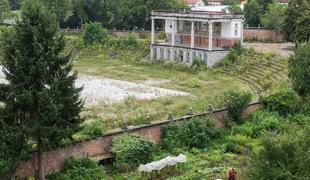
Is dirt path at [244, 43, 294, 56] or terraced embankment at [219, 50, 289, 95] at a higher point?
dirt path at [244, 43, 294, 56]

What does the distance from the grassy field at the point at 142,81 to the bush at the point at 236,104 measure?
38.5 inches

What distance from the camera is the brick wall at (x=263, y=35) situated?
64.9 meters

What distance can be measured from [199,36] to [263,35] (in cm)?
1098

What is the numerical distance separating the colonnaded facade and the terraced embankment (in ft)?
8.74

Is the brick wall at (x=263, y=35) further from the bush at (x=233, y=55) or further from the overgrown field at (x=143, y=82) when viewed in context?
the overgrown field at (x=143, y=82)

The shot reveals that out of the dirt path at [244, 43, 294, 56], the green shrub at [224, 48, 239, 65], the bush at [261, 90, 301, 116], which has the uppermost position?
the dirt path at [244, 43, 294, 56]

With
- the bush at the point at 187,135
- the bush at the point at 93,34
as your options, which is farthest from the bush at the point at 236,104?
the bush at the point at 93,34

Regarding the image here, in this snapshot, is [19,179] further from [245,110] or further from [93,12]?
[93,12]

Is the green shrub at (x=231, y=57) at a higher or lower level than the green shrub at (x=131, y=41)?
lower

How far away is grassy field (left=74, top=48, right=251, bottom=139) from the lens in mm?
32681

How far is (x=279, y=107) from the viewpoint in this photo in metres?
33.1

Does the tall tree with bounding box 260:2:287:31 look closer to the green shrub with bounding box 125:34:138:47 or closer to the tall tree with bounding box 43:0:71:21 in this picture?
the green shrub with bounding box 125:34:138:47

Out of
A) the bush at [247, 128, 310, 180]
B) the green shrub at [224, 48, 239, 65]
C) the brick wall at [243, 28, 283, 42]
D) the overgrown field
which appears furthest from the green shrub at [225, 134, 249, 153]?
the brick wall at [243, 28, 283, 42]

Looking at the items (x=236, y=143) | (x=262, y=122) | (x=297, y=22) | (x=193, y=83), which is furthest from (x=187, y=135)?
(x=297, y=22)
